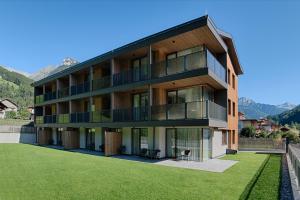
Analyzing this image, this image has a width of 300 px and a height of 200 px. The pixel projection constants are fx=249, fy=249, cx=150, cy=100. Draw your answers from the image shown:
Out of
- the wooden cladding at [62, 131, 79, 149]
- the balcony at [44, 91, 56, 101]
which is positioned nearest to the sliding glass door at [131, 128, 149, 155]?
the wooden cladding at [62, 131, 79, 149]

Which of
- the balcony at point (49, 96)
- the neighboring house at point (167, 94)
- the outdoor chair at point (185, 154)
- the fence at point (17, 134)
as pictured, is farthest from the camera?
the fence at point (17, 134)

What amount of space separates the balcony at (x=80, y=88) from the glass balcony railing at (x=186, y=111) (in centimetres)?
1014

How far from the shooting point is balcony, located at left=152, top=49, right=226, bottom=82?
16.6m

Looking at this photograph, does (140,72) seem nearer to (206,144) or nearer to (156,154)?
(156,154)

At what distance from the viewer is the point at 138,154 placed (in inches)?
824

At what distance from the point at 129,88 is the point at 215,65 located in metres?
7.02

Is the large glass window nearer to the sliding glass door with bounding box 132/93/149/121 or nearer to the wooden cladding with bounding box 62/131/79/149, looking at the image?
the sliding glass door with bounding box 132/93/149/121

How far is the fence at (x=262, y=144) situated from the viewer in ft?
98.5

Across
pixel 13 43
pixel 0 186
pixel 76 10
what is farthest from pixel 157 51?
pixel 13 43

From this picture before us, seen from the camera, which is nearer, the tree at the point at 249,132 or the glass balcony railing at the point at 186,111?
the glass balcony railing at the point at 186,111

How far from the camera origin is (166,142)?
19.8 meters

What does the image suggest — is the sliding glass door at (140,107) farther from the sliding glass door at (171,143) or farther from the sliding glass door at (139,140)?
the sliding glass door at (171,143)

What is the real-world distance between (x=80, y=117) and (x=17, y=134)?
17277 millimetres

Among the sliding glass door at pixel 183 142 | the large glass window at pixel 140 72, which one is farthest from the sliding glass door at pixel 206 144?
the large glass window at pixel 140 72
